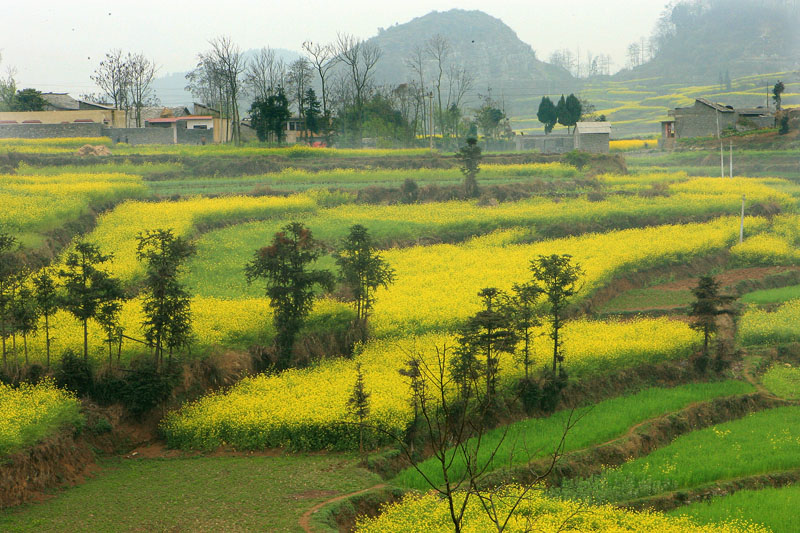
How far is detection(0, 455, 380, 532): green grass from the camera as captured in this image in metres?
14.9

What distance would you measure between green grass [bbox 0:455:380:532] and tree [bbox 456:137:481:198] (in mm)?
27104

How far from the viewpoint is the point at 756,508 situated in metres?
15.1

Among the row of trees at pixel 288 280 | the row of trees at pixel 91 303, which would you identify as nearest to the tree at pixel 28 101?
the row of trees at pixel 91 303

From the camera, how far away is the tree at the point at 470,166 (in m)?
42.9

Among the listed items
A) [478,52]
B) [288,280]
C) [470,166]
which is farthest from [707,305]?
[478,52]

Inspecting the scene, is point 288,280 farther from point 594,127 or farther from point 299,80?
point 594,127

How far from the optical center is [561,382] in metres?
21.5

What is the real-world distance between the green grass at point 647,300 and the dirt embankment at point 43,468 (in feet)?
62.4

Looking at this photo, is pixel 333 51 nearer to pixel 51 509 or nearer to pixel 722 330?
pixel 722 330

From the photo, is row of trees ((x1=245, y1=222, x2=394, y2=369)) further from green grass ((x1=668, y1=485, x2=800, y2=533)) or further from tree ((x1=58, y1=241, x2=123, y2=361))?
green grass ((x1=668, y1=485, x2=800, y2=533))

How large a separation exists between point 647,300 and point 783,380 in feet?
25.0

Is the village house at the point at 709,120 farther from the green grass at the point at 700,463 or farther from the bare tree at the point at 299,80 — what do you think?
the green grass at the point at 700,463

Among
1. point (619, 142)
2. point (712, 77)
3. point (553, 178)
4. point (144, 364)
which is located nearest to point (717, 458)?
point (144, 364)

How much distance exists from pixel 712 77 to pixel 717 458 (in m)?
102
